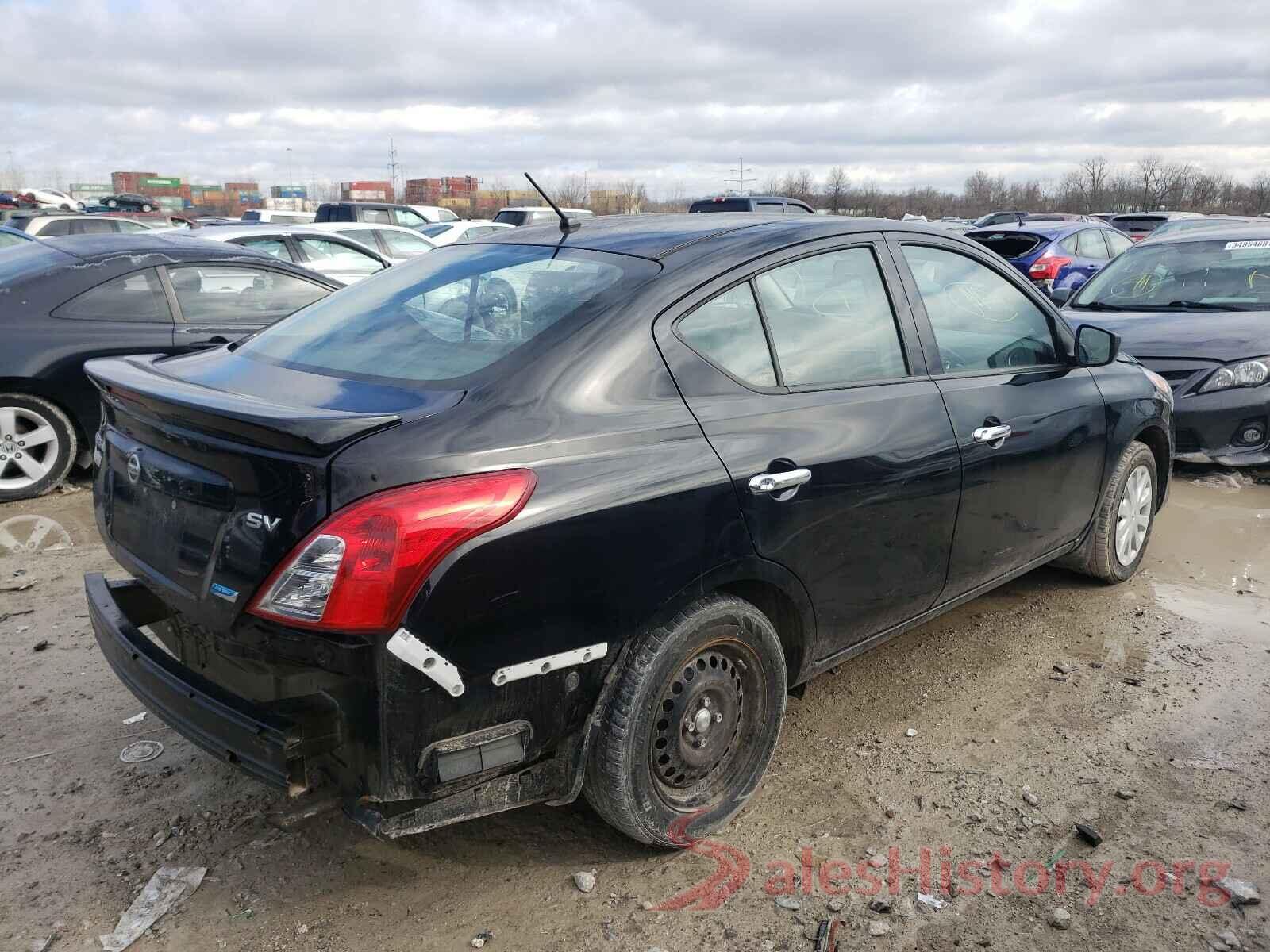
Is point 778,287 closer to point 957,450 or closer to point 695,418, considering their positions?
point 695,418

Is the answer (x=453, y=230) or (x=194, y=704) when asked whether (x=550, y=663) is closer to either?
(x=194, y=704)

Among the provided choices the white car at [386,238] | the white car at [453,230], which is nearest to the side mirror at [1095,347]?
the white car at [386,238]

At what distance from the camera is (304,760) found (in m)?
2.28

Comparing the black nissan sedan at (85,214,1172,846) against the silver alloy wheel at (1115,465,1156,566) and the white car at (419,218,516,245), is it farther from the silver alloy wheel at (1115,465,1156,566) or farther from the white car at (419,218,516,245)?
the white car at (419,218,516,245)

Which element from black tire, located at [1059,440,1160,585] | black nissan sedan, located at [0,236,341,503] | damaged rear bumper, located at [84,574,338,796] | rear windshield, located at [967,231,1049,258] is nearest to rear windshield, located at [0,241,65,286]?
black nissan sedan, located at [0,236,341,503]

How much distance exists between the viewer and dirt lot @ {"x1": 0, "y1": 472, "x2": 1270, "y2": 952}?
2555mm

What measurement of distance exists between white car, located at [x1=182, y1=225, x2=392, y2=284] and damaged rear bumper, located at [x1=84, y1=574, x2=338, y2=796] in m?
8.03

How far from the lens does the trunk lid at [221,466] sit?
223 cm

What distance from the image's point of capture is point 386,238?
44.7 feet

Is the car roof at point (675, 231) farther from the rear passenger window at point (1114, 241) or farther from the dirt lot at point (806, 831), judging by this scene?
the rear passenger window at point (1114, 241)

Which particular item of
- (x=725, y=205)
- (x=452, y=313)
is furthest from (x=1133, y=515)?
(x=725, y=205)

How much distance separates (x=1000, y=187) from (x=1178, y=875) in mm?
77333

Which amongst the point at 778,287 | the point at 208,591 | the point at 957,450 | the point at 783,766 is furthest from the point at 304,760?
the point at 957,450

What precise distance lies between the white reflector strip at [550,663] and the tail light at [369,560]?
30 cm
